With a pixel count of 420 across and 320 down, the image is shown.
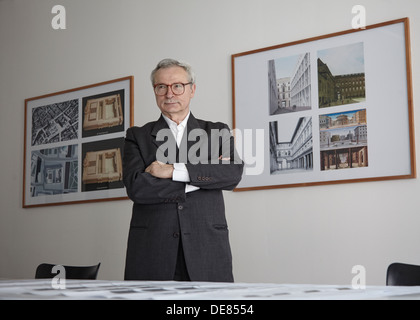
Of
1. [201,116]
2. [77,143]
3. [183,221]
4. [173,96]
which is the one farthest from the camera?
[77,143]

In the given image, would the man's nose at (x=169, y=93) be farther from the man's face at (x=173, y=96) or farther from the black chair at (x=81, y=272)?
the black chair at (x=81, y=272)

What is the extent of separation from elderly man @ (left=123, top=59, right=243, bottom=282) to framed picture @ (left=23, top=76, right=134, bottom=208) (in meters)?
1.41

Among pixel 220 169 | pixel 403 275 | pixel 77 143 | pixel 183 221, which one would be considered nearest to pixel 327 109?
pixel 220 169

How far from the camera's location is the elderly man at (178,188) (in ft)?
7.94

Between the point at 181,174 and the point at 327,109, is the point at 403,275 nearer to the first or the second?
the point at 181,174

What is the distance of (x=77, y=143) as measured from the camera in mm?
4391

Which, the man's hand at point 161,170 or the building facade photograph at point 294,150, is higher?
the building facade photograph at point 294,150

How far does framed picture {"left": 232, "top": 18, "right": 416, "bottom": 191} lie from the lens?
3029 mm

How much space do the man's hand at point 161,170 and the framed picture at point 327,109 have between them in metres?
1.02

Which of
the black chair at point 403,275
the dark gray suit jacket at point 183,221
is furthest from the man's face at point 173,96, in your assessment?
the black chair at point 403,275

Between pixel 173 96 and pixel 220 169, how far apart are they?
418mm

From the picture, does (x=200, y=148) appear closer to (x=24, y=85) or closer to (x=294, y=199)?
(x=294, y=199)
